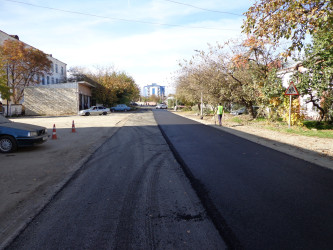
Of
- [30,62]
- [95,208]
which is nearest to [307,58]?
Result: [95,208]

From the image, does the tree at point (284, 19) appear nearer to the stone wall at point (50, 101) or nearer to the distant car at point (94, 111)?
the distant car at point (94, 111)

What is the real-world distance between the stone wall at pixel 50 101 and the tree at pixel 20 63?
62.0 inches

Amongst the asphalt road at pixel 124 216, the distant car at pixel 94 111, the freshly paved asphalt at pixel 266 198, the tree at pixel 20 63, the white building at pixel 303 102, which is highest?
the tree at pixel 20 63

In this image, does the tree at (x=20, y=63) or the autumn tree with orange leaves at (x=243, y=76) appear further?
the tree at (x=20, y=63)

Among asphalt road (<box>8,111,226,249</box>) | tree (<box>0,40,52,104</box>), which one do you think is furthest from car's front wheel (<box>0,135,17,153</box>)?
tree (<box>0,40,52,104</box>)

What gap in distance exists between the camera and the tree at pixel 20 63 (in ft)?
105

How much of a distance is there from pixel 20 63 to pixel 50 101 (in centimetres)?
663

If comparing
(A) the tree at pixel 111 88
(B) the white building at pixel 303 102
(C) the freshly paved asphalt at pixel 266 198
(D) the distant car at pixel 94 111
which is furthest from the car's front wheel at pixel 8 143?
(A) the tree at pixel 111 88

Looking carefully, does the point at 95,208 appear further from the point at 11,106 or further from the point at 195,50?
the point at 11,106

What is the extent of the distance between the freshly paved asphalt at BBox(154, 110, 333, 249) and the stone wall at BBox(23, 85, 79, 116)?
34.9 m

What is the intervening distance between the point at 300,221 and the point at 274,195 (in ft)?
3.36

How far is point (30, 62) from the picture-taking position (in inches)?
1347

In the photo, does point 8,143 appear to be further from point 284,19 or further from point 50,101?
point 50,101

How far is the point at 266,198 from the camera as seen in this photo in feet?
14.3
